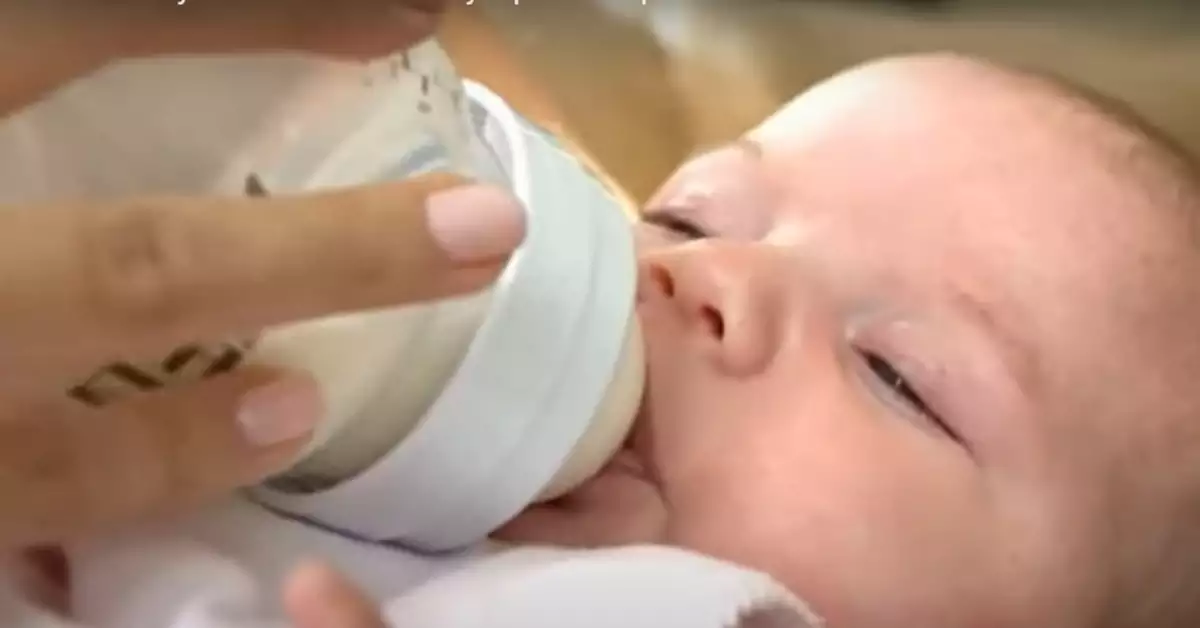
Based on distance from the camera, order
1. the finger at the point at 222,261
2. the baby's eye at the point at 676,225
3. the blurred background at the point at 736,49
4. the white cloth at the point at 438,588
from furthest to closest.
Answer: the blurred background at the point at 736,49 < the baby's eye at the point at 676,225 < the white cloth at the point at 438,588 < the finger at the point at 222,261

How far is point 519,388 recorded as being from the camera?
1.80 feet

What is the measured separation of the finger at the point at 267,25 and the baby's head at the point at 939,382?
234 millimetres

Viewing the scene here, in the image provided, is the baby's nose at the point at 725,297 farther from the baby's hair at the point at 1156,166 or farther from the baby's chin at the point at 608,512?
the baby's hair at the point at 1156,166

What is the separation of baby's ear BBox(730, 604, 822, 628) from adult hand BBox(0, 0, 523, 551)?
20 centimetres

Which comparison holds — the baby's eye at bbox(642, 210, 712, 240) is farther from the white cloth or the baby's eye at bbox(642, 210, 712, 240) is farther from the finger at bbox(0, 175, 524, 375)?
the finger at bbox(0, 175, 524, 375)

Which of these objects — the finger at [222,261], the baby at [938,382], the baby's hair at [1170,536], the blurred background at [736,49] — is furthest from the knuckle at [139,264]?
the blurred background at [736,49]

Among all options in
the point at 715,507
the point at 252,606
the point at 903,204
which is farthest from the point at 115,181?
the point at 903,204

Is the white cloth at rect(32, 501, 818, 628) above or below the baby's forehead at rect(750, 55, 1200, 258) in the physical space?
below

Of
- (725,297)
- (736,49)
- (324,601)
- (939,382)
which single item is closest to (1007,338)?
(939,382)

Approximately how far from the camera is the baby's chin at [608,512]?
0.63 metres

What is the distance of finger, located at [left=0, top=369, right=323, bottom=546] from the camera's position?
0.46 m

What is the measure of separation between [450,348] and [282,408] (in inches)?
3.8

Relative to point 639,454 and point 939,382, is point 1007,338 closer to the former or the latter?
point 939,382

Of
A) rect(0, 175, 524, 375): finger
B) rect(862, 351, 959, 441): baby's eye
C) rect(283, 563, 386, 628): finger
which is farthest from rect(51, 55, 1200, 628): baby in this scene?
rect(0, 175, 524, 375): finger
